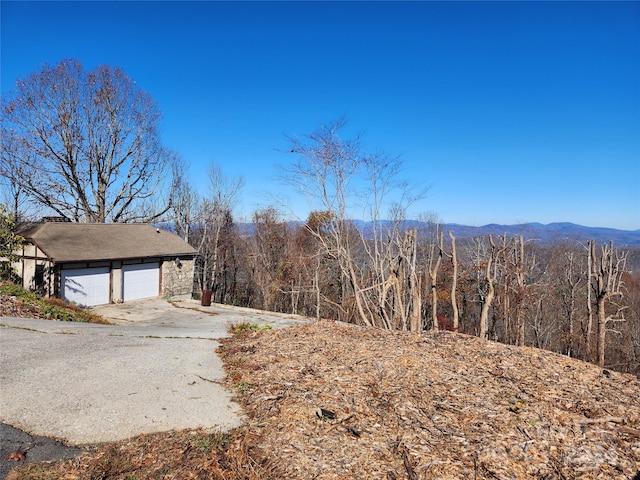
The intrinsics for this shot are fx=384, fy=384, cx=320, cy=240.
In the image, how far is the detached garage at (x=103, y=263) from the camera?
14.1 metres

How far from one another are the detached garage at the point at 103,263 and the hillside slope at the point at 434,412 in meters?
11.6

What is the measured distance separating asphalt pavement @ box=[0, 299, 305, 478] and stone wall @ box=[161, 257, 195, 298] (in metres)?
10.1

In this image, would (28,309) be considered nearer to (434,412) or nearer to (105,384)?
(105,384)

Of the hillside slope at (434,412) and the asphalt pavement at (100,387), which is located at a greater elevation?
the hillside slope at (434,412)

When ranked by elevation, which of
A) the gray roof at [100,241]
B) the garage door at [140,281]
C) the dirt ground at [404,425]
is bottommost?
the garage door at [140,281]

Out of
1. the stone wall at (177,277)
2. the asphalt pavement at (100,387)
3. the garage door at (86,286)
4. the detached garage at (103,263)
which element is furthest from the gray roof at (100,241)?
the asphalt pavement at (100,387)

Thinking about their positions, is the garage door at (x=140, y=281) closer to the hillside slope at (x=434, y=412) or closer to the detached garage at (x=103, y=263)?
the detached garage at (x=103, y=263)

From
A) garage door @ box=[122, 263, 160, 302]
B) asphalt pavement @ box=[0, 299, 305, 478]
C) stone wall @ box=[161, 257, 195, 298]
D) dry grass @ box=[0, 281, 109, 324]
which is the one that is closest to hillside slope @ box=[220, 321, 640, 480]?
asphalt pavement @ box=[0, 299, 305, 478]

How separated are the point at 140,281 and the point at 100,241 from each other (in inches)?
90.8

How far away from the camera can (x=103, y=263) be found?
50.3ft

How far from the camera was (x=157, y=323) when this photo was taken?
1192 centimetres

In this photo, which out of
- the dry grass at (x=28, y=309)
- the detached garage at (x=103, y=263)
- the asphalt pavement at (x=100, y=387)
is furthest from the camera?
the detached garage at (x=103, y=263)

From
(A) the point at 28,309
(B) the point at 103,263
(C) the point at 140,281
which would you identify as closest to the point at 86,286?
(B) the point at 103,263

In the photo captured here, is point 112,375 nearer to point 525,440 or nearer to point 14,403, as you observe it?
point 14,403
